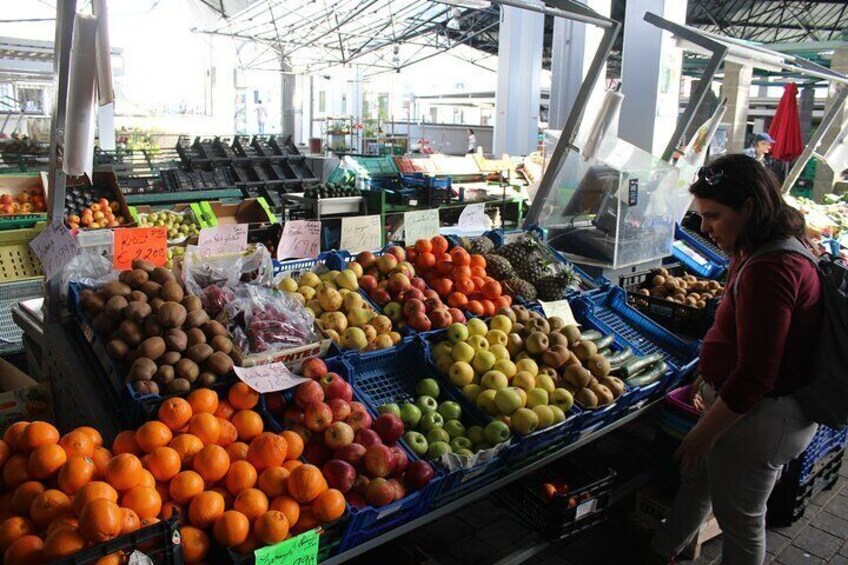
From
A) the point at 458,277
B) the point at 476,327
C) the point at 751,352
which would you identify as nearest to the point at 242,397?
the point at 476,327

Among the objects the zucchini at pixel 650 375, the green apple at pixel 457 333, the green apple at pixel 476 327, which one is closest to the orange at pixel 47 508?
the green apple at pixel 457 333

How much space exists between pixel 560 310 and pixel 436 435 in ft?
4.07

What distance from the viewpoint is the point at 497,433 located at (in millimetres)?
2383

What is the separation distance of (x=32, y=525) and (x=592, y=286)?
116 inches

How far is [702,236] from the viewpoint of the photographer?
521cm

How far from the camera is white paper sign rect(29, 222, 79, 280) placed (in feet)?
8.08

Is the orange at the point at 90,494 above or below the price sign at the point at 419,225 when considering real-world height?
below

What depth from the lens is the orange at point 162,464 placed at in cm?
179

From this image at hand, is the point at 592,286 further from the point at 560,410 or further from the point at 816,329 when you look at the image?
the point at 816,329

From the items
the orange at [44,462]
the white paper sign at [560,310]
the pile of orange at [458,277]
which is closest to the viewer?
the orange at [44,462]

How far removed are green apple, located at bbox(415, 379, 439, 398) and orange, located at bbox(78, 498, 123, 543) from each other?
50.8 inches

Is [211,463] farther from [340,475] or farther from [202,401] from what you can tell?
[340,475]

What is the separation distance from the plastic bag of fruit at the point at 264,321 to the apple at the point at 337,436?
15.8 inches

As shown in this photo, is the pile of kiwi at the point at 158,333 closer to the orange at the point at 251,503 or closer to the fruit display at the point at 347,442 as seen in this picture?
the fruit display at the point at 347,442
